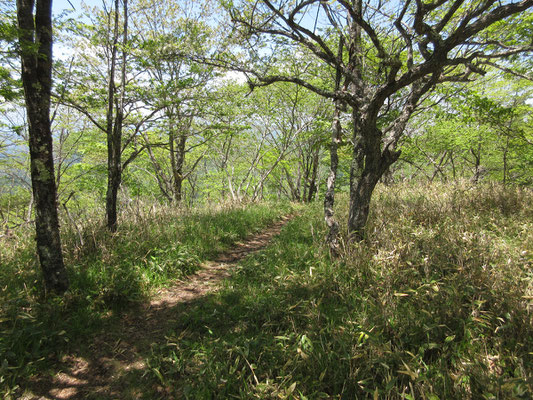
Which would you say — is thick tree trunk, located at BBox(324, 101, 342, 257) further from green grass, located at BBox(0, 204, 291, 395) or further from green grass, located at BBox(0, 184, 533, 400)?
green grass, located at BBox(0, 204, 291, 395)

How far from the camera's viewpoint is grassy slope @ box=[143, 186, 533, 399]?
1881mm

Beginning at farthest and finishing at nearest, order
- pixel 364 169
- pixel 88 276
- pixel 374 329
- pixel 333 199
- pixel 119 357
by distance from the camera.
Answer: pixel 333 199, pixel 364 169, pixel 88 276, pixel 119 357, pixel 374 329

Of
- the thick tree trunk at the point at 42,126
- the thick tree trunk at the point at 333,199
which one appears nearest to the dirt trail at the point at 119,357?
the thick tree trunk at the point at 42,126

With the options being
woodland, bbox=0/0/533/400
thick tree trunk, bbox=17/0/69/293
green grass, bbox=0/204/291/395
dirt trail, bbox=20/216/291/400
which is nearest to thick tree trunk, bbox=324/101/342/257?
woodland, bbox=0/0/533/400

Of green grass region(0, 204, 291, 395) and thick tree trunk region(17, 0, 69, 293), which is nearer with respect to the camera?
green grass region(0, 204, 291, 395)

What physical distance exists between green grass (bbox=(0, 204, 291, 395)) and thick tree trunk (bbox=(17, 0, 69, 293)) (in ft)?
1.26

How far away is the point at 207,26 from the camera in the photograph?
966 centimetres

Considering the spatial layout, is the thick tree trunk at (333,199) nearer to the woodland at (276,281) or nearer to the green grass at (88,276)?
the woodland at (276,281)

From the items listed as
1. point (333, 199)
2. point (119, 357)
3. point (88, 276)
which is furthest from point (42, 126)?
point (333, 199)

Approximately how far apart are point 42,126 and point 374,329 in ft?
15.1

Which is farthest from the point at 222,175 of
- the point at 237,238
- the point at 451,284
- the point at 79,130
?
the point at 451,284

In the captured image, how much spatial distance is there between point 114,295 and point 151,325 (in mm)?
799

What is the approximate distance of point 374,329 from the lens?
7.83ft

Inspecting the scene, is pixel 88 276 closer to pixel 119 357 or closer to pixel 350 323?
pixel 119 357
